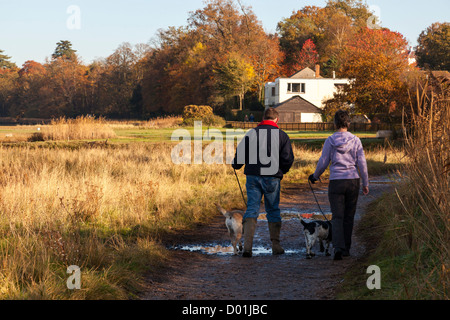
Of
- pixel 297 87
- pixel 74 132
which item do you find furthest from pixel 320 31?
pixel 74 132

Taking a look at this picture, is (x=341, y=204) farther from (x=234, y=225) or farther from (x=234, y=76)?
(x=234, y=76)

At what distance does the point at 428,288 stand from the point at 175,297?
286 cm

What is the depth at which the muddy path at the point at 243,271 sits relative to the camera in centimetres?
664

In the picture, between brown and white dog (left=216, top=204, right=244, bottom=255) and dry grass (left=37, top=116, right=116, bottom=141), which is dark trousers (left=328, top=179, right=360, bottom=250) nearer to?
brown and white dog (left=216, top=204, right=244, bottom=255)

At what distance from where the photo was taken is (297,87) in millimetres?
71938

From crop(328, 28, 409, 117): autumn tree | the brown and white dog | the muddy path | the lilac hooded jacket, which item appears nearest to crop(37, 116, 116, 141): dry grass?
crop(328, 28, 409, 117): autumn tree

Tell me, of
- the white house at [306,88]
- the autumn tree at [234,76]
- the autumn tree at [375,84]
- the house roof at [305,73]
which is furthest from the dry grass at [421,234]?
the house roof at [305,73]

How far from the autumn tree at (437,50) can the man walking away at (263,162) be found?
76413mm

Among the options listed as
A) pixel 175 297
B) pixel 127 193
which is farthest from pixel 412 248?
pixel 127 193

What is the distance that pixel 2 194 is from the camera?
36.3ft

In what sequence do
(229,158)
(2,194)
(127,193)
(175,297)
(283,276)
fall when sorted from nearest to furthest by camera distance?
(175,297) < (283,276) < (2,194) < (127,193) < (229,158)

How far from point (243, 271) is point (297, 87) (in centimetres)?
6574

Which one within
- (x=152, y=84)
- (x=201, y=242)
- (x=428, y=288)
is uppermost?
(x=152, y=84)
